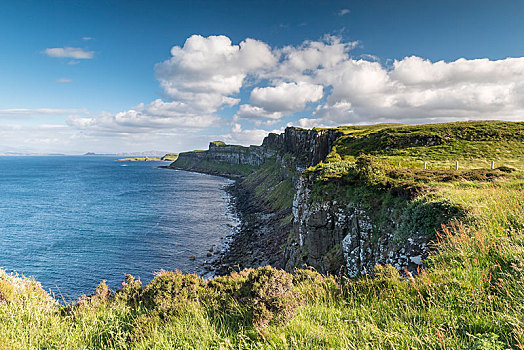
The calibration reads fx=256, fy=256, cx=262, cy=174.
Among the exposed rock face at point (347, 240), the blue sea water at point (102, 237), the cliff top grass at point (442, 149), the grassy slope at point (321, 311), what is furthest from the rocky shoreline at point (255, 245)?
the grassy slope at point (321, 311)

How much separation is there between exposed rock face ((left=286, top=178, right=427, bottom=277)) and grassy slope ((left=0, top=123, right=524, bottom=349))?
580 centimetres

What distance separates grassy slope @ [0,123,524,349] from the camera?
4898 mm

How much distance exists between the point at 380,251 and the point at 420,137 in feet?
119

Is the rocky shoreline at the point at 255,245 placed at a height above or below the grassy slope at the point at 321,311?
below

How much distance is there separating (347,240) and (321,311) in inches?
626

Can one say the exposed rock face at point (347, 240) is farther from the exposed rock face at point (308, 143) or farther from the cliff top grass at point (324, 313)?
the exposed rock face at point (308, 143)

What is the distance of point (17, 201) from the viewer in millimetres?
92562

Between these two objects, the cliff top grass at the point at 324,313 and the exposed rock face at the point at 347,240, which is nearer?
the cliff top grass at the point at 324,313

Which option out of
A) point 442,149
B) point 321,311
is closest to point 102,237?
point 321,311

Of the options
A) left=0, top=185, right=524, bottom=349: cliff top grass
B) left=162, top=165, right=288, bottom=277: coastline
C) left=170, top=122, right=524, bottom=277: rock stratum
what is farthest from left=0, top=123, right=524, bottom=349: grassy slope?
left=162, top=165, right=288, bottom=277: coastline

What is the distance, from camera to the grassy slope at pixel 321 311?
4898 millimetres

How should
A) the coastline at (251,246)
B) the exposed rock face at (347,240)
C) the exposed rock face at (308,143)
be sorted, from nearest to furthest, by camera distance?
the exposed rock face at (347,240)
the coastline at (251,246)
the exposed rock face at (308,143)

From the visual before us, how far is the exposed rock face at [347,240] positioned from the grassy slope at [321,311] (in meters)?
5.80

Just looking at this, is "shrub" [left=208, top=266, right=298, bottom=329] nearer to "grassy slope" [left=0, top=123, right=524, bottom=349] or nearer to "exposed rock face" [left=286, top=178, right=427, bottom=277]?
"grassy slope" [left=0, top=123, right=524, bottom=349]
